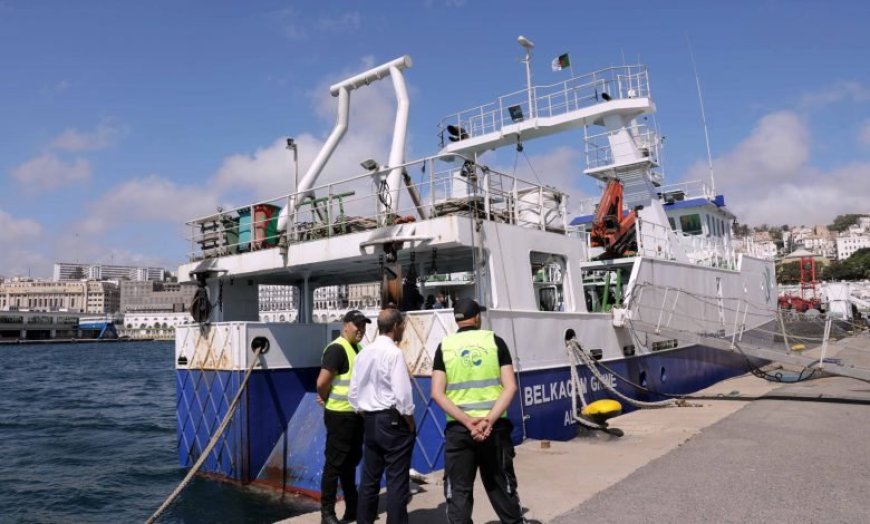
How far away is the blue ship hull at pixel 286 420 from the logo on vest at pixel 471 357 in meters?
3.93

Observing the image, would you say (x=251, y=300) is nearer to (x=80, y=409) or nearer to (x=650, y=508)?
(x=650, y=508)

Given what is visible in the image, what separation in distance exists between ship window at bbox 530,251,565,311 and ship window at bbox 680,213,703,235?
24.6ft

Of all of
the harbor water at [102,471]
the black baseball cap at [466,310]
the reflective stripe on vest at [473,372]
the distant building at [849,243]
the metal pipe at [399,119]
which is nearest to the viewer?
the reflective stripe on vest at [473,372]

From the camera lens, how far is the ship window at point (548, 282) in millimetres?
10539

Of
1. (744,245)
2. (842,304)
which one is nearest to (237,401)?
(744,245)

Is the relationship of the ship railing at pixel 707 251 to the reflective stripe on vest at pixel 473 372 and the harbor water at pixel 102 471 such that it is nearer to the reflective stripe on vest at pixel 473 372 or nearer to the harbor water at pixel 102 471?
the harbor water at pixel 102 471

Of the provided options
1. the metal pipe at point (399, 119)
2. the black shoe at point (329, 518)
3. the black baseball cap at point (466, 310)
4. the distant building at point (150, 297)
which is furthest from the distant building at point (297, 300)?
the distant building at point (150, 297)

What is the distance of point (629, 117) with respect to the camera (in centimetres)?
1495

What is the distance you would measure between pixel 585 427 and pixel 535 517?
378 cm

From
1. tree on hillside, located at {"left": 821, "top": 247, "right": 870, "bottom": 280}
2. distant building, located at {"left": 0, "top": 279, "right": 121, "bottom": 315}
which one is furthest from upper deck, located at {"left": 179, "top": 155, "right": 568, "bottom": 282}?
distant building, located at {"left": 0, "top": 279, "right": 121, "bottom": 315}

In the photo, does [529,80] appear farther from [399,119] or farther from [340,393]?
[340,393]

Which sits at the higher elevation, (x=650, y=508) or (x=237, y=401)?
(x=237, y=401)

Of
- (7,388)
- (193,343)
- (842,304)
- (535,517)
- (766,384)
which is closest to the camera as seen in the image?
(535,517)

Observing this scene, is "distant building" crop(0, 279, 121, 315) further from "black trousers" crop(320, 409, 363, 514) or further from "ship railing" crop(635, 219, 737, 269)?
"black trousers" crop(320, 409, 363, 514)
